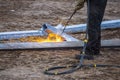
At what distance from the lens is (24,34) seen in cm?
959

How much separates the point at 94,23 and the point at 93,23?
2cm

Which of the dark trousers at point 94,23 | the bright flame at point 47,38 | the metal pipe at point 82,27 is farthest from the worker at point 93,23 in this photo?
the metal pipe at point 82,27

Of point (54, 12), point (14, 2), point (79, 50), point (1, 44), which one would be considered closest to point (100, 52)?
point (79, 50)

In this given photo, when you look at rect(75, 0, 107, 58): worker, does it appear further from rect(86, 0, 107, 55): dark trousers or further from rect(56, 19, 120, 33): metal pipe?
rect(56, 19, 120, 33): metal pipe

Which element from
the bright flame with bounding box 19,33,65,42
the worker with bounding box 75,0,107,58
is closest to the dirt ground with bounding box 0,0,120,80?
the worker with bounding box 75,0,107,58

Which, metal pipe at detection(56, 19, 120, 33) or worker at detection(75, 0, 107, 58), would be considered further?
metal pipe at detection(56, 19, 120, 33)

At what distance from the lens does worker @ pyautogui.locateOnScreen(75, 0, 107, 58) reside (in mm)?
7750

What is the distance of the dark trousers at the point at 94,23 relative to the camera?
305 inches

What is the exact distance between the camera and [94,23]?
7.86 m

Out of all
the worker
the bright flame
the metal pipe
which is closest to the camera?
the worker

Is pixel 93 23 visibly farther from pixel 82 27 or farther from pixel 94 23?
pixel 82 27

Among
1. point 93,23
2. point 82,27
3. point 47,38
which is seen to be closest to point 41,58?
point 93,23

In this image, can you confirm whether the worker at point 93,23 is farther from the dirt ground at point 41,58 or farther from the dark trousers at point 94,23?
the dirt ground at point 41,58

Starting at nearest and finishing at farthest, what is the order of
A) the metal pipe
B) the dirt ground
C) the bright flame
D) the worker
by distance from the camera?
the dirt ground
the worker
the bright flame
the metal pipe
